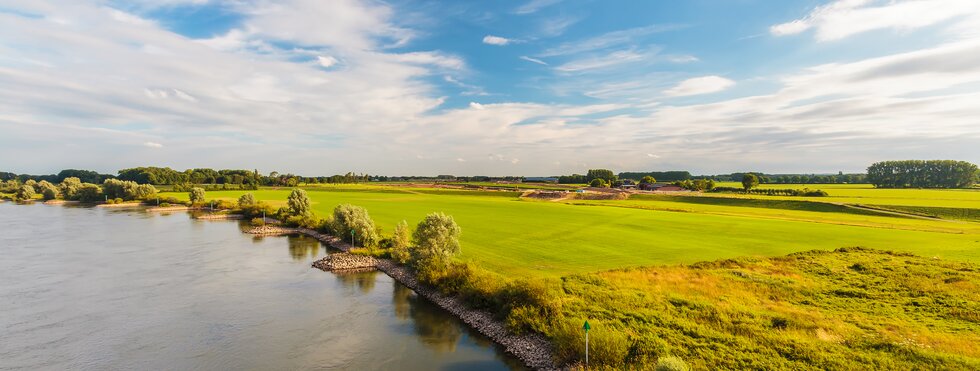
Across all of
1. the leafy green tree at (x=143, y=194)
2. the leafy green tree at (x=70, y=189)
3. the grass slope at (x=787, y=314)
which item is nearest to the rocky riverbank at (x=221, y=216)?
the leafy green tree at (x=143, y=194)

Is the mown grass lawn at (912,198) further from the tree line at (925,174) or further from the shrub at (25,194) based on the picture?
the shrub at (25,194)

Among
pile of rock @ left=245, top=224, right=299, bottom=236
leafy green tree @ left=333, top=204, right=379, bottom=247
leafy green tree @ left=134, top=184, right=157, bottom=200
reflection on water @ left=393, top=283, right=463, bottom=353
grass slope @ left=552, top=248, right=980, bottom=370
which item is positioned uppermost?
leafy green tree @ left=134, top=184, right=157, bottom=200

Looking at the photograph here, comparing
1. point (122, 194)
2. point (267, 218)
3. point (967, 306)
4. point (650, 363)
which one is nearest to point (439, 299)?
point (650, 363)

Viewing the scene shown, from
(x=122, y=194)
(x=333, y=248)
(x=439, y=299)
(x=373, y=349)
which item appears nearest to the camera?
(x=373, y=349)

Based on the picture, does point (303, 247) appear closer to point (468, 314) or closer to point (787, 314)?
point (468, 314)

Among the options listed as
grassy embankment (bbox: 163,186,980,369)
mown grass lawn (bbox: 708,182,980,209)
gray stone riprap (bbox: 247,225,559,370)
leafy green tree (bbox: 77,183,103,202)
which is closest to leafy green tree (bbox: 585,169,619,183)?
mown grass lawn (bbox: 708,182,980,209)

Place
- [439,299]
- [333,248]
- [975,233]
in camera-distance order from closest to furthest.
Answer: [439,299] < [975,233] < [333,248]

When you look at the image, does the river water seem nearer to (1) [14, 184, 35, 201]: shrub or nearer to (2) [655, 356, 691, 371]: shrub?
(2) [655, 356, 691, 371]: shrub

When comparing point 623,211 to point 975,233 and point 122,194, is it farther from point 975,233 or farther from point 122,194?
point 122,194
